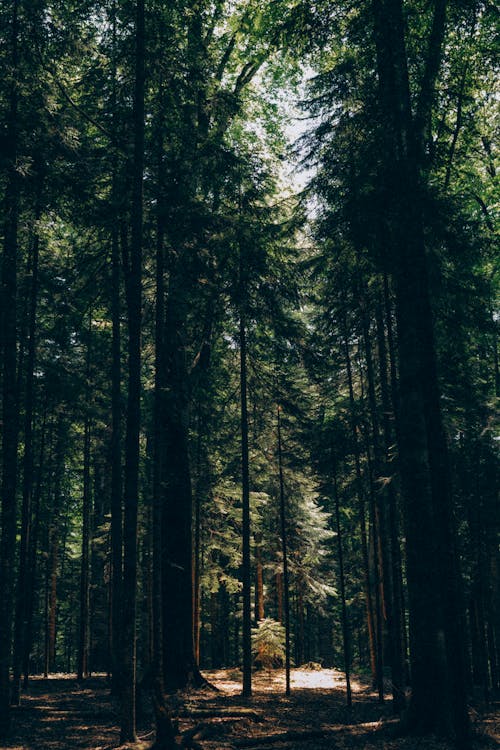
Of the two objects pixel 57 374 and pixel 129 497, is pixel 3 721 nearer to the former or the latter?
pixel 129 497

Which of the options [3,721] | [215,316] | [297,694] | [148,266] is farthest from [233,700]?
[148,266]

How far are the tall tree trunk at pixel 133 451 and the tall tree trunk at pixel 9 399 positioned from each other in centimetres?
217

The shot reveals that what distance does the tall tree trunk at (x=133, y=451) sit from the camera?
27.8 ft

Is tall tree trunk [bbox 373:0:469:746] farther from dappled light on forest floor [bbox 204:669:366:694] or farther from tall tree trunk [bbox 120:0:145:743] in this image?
dappled light on forest floor [bbox 204:669:366:694]

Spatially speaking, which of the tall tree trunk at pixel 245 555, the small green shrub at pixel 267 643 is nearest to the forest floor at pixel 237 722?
the tall tree trunk at pixel 245 555

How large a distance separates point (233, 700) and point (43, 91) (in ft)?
45.3

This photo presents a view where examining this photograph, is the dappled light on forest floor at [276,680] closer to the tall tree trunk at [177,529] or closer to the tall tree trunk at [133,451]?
the tall tree trunk at [177,529]

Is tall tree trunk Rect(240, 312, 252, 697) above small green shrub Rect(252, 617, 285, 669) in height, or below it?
above

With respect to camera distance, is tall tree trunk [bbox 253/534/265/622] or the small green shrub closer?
the small green shrub

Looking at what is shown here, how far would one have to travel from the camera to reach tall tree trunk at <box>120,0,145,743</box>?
27.8ft

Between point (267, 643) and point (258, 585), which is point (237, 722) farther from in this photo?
point (258, 585)

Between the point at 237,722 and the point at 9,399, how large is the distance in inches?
290

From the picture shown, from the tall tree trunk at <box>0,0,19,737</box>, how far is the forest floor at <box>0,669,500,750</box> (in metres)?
1.57

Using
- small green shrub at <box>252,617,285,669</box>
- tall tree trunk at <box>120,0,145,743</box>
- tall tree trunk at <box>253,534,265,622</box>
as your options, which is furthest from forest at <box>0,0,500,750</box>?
tall tree trunk at <box>253,534,265,622</box>
